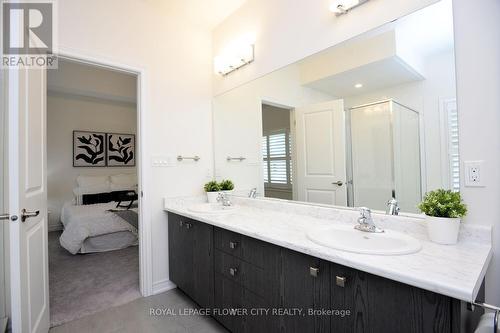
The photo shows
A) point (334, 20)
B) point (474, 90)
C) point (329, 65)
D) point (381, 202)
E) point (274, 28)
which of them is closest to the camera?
point (474, 90)

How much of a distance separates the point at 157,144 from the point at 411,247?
210 centimetres

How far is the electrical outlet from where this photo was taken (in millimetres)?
1093

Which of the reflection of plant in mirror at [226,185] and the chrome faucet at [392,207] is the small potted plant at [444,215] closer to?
the chrome faucet at [392,207]

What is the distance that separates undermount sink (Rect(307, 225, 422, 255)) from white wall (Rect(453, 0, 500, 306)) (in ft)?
1.00

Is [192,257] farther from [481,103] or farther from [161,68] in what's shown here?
[481,103]

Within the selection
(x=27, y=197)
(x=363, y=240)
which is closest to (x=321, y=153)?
(x=363, y=240)

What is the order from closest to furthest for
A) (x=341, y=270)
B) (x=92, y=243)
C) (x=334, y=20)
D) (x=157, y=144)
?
(x=341, y=270)
(x=334, y=20)
(x=157, y=144)
(x=92, y=243)

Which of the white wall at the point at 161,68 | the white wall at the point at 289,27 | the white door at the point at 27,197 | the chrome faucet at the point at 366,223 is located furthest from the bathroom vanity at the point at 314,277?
the white wall at the point at 289,27

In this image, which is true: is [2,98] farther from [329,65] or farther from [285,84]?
[329,65]

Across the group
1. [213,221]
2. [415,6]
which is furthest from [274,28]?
[213,221]

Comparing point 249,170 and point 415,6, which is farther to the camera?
point 249,170

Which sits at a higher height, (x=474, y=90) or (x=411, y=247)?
(x=474, y=90)

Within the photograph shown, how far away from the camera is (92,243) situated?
11.2 feet

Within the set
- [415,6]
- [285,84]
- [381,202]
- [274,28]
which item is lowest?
[381,202]
